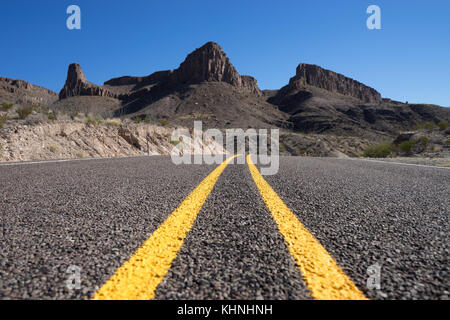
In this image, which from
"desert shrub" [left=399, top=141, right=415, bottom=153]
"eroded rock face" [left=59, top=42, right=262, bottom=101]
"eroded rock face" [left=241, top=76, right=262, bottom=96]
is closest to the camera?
"desert shrub" [left=399, top=141, right=415, bottom=153]

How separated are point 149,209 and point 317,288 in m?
1.36

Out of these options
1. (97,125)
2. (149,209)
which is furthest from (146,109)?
(149,209)

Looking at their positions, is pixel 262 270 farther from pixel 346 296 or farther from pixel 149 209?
pixel 149 209

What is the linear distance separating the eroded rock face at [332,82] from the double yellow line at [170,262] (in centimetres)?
10933

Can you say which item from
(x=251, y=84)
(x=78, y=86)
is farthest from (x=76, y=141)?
(x=78, y=86)

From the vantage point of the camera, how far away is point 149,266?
37.9 inches

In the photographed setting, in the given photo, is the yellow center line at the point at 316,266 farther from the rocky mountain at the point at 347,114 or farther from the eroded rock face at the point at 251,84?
the eroded rock face at the point at 251,84

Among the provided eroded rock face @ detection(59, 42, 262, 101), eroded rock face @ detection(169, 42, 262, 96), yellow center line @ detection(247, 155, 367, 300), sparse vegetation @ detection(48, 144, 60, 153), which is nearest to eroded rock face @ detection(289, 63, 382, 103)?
eroded rock face @ detection(59, 42, 262, 101)

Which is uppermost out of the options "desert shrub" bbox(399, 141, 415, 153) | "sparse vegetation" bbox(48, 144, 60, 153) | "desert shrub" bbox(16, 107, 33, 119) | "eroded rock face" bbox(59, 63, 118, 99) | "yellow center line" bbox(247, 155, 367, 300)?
"eroded rock face" bbox(59, 63, 118, 99)

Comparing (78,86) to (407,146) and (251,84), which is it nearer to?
(251,84)

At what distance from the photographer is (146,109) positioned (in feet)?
192

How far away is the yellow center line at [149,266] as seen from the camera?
0.79 m

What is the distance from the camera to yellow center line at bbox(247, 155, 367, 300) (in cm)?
80

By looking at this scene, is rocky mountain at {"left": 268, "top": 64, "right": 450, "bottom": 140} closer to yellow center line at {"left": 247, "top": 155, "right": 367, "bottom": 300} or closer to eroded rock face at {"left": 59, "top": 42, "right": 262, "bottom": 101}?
→ eroded rock face at {"left": 59, "top": 42, "right": 262, "bottom": 101}
